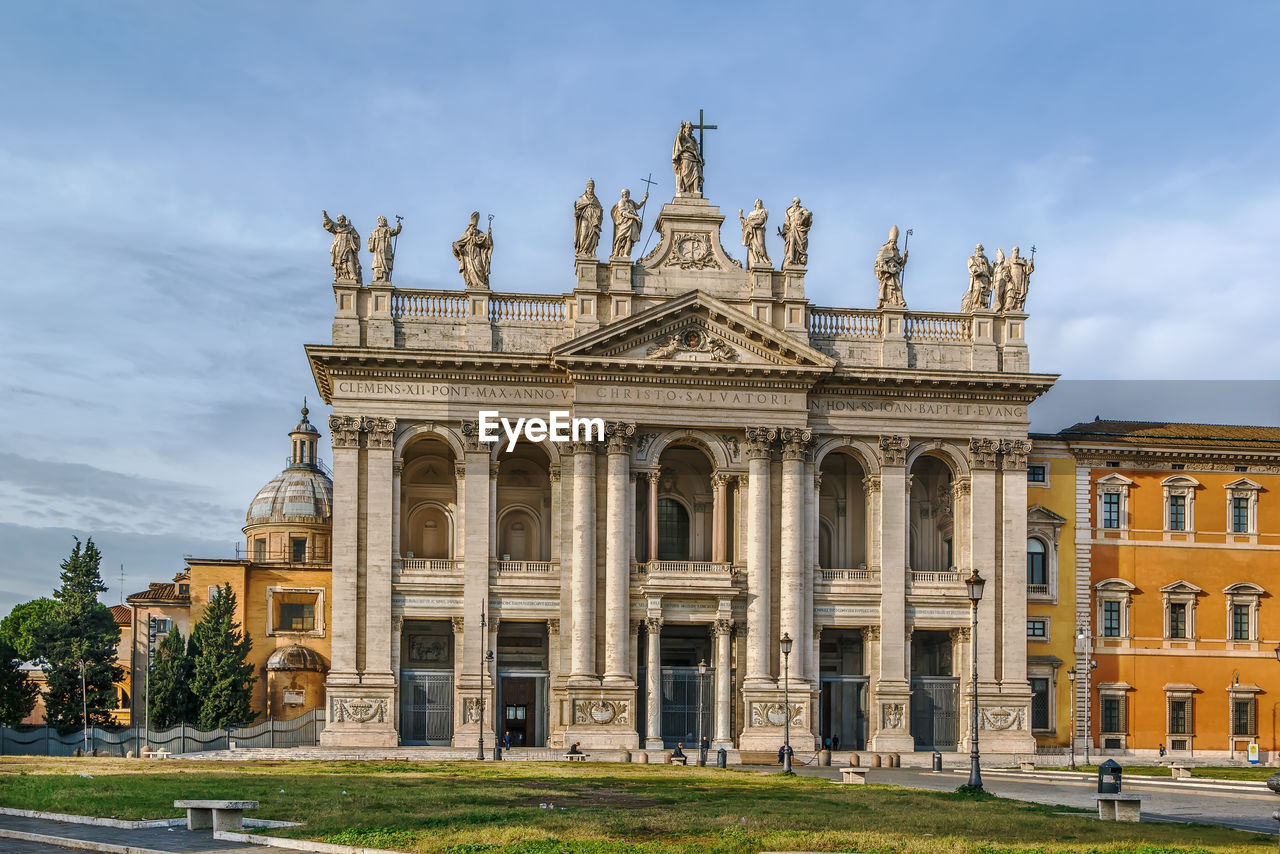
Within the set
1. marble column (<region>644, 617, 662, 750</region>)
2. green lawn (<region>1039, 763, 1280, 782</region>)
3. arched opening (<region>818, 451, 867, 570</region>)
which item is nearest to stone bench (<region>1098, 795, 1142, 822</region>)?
green lawn (<region>1039, 763, 1280, 782</region>)

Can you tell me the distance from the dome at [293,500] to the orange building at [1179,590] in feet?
140

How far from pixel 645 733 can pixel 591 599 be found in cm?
574

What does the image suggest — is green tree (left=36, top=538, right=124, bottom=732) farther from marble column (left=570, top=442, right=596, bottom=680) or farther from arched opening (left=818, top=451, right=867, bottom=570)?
arched opening (left=818, top=451, right=867, bottom=570)

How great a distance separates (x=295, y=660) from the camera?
71.5 m

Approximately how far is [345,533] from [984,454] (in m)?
24.9

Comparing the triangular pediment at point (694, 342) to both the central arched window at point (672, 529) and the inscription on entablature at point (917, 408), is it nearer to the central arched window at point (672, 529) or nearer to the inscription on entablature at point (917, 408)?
the inscription on entablature at point (917, 408)

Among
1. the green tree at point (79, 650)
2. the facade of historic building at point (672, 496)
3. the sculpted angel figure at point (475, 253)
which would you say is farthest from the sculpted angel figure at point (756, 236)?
the green tree at point (79, 650)

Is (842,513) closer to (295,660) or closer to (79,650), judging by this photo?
(295,660)

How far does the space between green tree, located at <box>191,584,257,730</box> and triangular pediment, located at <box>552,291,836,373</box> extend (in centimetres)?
1922

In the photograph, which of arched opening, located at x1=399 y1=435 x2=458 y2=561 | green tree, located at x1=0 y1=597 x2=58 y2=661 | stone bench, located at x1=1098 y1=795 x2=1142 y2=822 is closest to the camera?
stone bench, located at x1=1098 y1=795 x2=1142 y2=822

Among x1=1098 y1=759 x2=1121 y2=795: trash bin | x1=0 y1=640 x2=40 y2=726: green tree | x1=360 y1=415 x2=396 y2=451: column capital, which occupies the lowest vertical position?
x1=0 y1=640 x2=40 y2=726: green tree

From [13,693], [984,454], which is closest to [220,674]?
[13,693]

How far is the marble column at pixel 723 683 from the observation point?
60188 mm

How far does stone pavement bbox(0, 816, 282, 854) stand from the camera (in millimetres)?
23234
